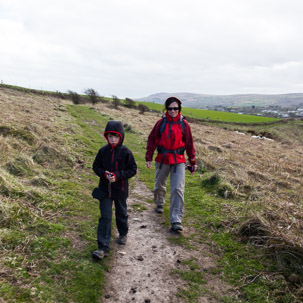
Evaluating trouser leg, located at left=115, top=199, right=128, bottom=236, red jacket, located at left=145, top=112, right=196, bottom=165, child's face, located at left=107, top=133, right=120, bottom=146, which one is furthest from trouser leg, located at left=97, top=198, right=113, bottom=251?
red jacket, located at left=145, top=112, right=196, bottom=165

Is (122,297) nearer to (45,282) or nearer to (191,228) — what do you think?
(45,282)

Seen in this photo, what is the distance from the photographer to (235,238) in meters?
4.80

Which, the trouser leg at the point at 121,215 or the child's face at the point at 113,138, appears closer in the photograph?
the child's face at the point at 113,138

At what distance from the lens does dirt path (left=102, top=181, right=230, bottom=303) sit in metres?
3.32

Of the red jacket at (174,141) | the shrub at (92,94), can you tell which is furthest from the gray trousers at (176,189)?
the shrub at (92,94)

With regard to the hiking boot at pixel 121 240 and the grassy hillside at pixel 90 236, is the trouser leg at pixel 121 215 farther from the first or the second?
the grassy hillside at pixel 90 236

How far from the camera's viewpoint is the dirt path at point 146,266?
3322 mm

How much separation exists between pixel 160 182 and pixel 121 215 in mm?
1541

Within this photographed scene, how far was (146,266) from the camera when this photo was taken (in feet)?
12.9

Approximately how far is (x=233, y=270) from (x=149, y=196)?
11.8 feet

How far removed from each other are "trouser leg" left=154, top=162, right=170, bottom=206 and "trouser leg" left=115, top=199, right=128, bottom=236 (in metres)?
1.39

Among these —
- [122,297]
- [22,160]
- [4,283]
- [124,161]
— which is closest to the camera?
[4,283]

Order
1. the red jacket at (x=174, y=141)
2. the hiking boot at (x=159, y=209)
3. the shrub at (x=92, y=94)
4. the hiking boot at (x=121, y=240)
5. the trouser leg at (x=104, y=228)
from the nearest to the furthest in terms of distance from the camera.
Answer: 1. the trouser leg at (x=104, y=228)
2. the hiking boot at (x=121, y=240)
3. the red jacket at (x=174, y=141)
4. the hiking boot at (x=159, y=209)
5. the shrub at (x=92, y=94)

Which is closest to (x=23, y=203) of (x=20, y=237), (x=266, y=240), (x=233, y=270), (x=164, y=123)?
(x=20, y=237)
